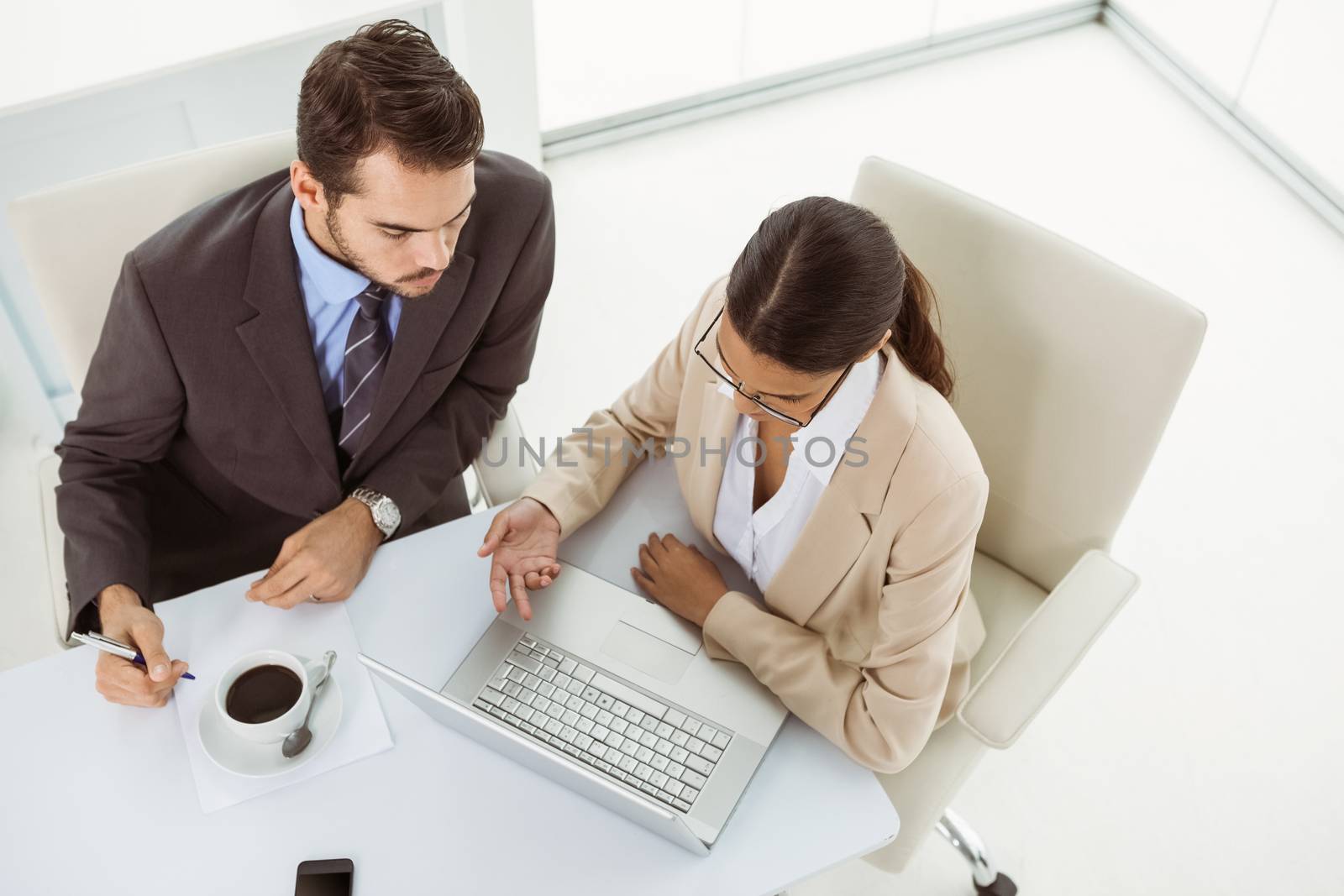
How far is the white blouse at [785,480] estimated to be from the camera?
1.35 metres

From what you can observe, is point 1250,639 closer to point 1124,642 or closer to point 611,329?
point 1124,642

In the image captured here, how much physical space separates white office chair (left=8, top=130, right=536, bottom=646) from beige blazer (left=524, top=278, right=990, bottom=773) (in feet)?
2.19

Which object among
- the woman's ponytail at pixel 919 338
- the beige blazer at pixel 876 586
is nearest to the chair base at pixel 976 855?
the beige blazer at pixel 876 586

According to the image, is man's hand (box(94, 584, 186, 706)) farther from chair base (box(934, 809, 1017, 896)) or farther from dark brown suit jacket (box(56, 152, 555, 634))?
chair base (box(934, 809, 1017, 896))

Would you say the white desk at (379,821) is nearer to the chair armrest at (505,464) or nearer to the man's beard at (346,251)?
the chair armrest at (505,464)

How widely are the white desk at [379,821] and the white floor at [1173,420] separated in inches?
34.8

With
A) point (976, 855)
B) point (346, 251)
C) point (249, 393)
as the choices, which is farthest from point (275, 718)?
point (976, 855)

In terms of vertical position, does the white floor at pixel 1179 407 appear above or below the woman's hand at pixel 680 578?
below

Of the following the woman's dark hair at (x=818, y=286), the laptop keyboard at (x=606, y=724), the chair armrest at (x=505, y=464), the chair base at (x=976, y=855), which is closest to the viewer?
the woman's dark hair at (x=818, y=286)

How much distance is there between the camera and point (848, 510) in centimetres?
139

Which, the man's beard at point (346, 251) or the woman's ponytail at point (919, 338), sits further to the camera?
the man's beard at point (346, 251)

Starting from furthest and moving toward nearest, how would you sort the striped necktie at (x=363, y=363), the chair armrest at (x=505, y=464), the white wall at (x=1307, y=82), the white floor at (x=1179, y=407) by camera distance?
the white wall at (x=1307, y=82), the white floor at (x=1179, y=407), the chair armrest at (x=505, y=464), the striped necktie at (x=363, y=363)

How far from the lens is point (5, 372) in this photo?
2.43 meters

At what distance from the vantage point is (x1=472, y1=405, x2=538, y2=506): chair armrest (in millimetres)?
1734
